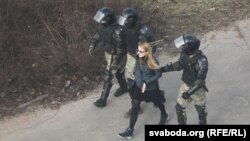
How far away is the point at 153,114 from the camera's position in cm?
974

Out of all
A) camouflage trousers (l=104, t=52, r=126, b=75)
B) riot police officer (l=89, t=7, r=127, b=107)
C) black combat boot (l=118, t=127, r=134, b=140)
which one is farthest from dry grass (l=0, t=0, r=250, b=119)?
black combat boot (l=118, t=127, r=134, b=140)

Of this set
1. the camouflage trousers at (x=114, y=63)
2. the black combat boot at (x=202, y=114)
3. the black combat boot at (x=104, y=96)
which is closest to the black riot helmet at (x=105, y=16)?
the camouflage trousers at (x=114, y=63)

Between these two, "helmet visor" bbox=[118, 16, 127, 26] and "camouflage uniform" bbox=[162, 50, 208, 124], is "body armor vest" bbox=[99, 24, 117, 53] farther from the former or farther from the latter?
"camouflage uniform" bbox=[162, 50, 208, 124]

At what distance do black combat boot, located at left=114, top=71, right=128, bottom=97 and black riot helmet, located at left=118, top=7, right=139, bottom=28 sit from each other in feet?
4.05

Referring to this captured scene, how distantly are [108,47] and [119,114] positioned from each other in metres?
1.23

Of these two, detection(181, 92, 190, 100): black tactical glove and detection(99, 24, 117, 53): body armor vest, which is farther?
detection(99, 24, 117, 53): body armor vest

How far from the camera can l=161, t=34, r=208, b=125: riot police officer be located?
27.0 ft

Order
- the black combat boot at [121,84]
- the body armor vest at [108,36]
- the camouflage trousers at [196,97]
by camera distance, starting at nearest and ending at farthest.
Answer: the camouflage trousers at [196,97] → the body armor vest at [108,36] → the black combat boot at [121,84]

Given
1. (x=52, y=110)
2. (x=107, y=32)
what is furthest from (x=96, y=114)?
(x=107, y=32)

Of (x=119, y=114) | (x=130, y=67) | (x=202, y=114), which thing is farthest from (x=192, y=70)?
(x=119, y=114)

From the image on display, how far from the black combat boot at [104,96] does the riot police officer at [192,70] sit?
1637mm

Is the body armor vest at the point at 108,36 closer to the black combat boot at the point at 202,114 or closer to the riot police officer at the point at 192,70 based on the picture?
the riot police officer at the point at 192,70

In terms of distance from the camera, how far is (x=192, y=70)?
835 centimetres

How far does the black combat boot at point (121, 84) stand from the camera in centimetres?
1011
